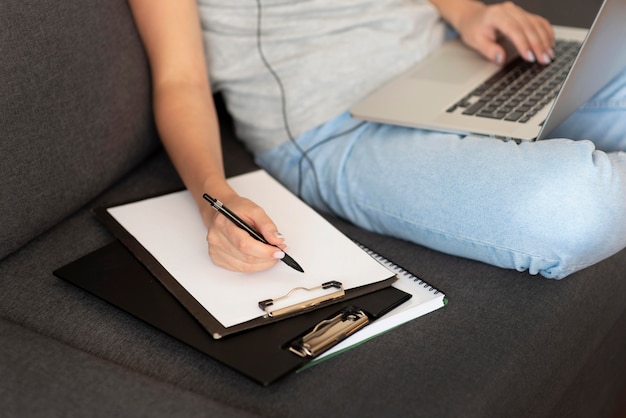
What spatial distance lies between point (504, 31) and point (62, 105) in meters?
0.77

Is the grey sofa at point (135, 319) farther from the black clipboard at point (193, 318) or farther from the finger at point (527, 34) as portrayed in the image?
the finger at point (527, 34)

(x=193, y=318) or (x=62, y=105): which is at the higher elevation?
(x=62, y=105)

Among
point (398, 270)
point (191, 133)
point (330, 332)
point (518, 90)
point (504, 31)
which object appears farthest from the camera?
point (504, 31)

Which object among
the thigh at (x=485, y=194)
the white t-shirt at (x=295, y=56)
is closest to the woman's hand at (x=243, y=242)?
the thigh at (x=485, y=194)

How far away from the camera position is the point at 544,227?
3.09 ft

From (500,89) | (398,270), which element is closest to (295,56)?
(500,89)

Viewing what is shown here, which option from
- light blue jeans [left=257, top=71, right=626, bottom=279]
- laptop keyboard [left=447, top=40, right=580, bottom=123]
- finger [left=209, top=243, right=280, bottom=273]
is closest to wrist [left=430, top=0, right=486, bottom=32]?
laptop keyboard [left=447, top=40, right=580, bottom=123]

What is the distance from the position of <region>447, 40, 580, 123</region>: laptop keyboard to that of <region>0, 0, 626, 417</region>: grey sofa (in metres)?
0.25

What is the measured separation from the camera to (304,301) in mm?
868

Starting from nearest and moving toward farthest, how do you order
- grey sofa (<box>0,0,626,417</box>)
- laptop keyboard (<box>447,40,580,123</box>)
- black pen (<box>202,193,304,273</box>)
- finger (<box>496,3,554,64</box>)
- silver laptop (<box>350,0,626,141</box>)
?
grey sofa (<box>0,0,626,417</box>), black pen (<box>202,193,304,273</box>), silver laptop (<box>350,0,626,141</box>), laptop keyboard (<box>447,40,580,123</box>), finger (<box>496,3,554,64</box>)

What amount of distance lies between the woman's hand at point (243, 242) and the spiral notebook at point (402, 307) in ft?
→ 0.41

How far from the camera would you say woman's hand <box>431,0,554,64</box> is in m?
1.33

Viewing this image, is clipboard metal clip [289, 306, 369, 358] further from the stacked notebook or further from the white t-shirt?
the white t-shirt

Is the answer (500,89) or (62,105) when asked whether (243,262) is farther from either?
(500,89)
